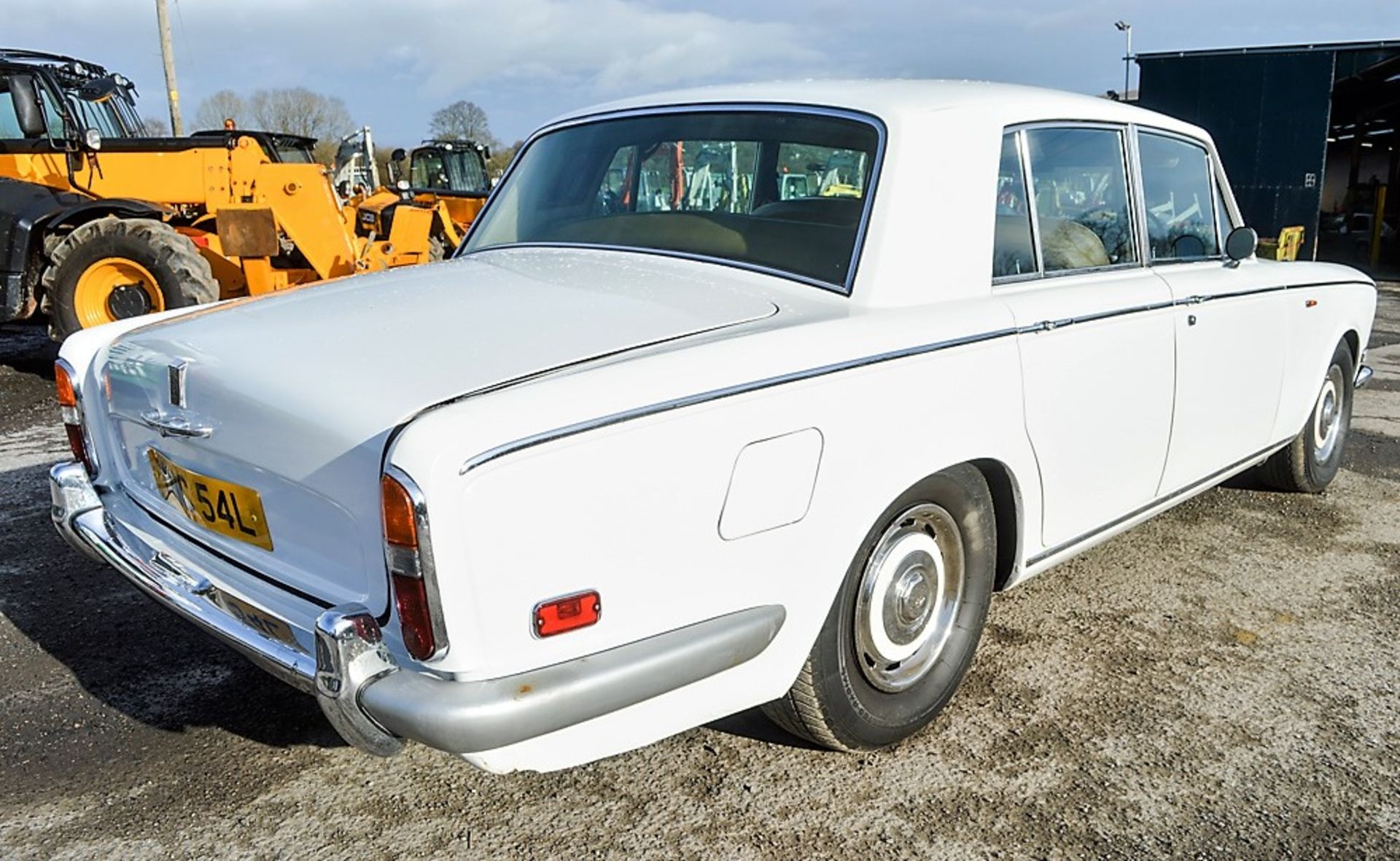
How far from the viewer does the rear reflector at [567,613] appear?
190 cm

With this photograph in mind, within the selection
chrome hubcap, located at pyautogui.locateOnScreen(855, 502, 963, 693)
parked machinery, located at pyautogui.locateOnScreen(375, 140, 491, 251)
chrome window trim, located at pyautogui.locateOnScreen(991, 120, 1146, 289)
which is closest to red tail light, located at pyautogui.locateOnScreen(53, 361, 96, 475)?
chrome hubcap, located at pyautogui.locateOnScreen(855, 502, 963, 693)

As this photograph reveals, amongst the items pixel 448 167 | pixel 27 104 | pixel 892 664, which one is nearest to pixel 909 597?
pixel 892 664

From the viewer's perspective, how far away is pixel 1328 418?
478 cm

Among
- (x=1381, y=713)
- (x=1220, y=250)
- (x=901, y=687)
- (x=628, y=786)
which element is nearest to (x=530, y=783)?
(x=628, y=786)

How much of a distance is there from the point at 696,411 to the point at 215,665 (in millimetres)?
2006

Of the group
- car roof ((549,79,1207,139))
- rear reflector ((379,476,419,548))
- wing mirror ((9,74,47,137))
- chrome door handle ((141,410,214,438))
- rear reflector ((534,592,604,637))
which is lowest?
rear reflector ((534,592,604,637))

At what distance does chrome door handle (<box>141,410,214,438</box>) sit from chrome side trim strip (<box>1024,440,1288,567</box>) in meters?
2.10

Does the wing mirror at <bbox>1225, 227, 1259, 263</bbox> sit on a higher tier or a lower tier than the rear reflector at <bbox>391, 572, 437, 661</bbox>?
higher

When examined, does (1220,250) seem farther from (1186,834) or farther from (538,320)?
(538,320)

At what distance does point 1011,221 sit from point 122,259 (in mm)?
7521

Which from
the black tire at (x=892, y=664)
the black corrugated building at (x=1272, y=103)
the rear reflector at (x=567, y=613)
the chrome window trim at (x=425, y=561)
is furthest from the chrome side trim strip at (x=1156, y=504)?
the black corrugated building at (x=1272, y=103)

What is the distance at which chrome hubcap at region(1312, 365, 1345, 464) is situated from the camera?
4598mm

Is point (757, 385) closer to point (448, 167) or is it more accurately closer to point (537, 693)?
point (537, 693)

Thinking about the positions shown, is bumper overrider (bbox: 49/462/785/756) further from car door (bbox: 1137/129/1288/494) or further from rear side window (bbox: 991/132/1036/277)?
car door (bbox: 1137/129/1288/494)
